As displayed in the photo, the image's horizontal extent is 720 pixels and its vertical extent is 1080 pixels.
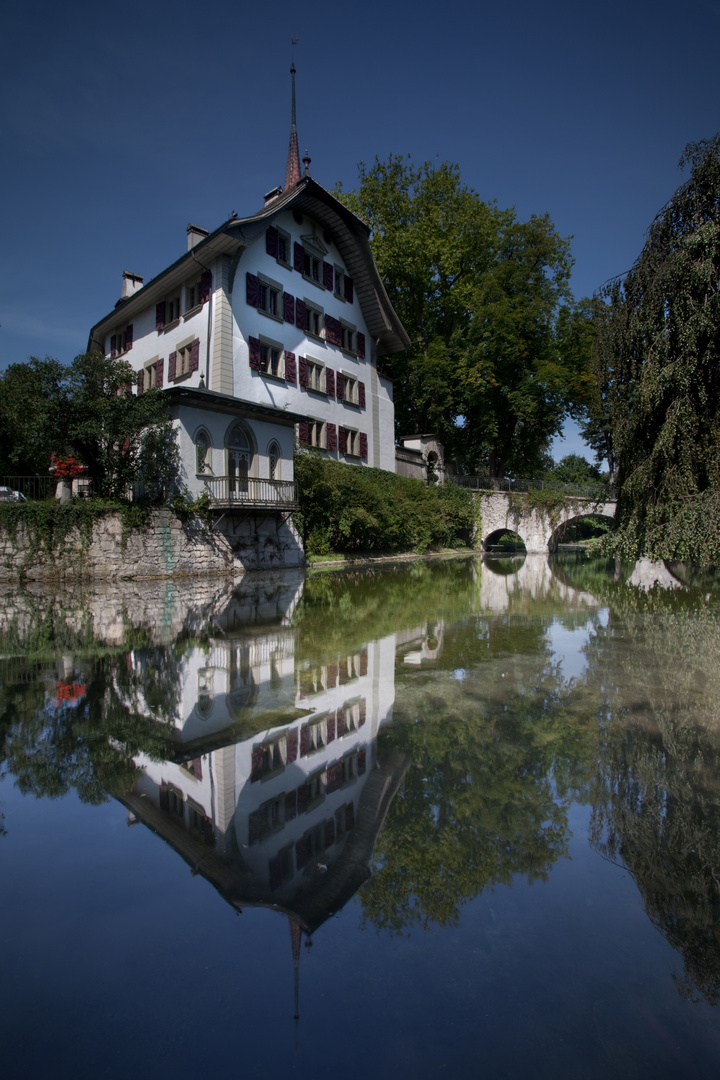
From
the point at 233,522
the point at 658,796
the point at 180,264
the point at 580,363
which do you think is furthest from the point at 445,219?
A: the point at 658,796

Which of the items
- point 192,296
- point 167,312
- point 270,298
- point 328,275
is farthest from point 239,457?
point 328,275

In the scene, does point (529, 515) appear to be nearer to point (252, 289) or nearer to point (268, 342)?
point (268, 342)

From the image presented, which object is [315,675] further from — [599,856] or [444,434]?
[444,434]

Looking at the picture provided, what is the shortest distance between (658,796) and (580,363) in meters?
36.7

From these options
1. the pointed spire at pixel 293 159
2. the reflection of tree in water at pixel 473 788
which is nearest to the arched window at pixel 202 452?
the reflection of tree in water at pixel 473 788

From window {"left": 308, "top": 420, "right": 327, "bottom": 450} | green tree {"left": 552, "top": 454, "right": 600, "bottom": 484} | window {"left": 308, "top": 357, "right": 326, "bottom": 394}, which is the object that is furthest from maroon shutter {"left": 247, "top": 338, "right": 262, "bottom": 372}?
green tree {"left": 552, "top": 454, "right": 600, "bottom": 484}

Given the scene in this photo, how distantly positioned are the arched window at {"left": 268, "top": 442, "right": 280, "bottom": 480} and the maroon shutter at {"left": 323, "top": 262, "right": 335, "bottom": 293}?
33.3 feet

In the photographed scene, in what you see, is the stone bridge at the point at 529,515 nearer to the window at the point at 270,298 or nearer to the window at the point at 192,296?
the window at the point at 270,298

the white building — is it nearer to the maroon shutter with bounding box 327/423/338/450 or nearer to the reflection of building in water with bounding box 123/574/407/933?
the maroon shutter with bounding box 327/423/338/450

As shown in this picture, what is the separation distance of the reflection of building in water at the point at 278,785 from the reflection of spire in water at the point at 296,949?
25mm

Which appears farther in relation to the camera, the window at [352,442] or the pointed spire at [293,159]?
the pointed spire at [293,159]

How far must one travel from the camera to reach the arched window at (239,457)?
20356 mm

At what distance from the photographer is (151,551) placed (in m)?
17.6

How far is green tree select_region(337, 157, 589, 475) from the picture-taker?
33781 mm
